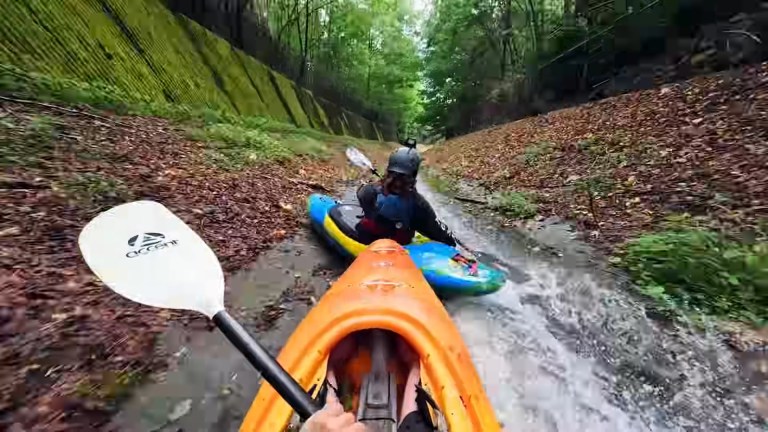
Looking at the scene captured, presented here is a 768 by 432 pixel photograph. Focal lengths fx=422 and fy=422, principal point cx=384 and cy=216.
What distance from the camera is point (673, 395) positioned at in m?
2.48

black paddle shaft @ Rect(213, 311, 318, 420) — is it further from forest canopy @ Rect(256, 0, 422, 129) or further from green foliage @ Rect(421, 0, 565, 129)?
forest canopy @ Rect(256, 0, 422, 129)

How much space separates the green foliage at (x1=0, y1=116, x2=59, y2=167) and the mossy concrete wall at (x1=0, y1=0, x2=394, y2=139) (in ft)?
4.43

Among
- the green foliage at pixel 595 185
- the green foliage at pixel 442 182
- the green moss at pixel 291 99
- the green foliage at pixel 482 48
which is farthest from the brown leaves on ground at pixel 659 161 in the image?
the green moss at pixel 291 99

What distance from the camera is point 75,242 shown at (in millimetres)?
2939

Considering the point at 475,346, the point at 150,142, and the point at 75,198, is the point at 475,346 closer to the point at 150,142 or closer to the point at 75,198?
the point at 75,198

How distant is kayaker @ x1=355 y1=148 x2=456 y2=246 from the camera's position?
3527mm

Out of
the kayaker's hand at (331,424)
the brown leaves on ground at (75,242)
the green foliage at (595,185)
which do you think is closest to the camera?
the kayaker's hand at (331,424)

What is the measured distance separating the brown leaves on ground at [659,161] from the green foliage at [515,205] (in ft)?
0.65

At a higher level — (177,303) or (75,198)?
(75,198)

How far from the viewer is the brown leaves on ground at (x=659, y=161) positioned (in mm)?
4188

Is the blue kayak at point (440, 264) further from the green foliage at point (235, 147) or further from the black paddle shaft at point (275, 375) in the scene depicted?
the green foliage at point (235, 147)

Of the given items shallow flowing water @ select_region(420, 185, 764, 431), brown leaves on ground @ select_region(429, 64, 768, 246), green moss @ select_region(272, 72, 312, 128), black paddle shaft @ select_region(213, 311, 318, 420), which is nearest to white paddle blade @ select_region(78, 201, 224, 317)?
black paddle shaft @ select_region(213, 311, 318, 420)

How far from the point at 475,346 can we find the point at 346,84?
29067 millimetres

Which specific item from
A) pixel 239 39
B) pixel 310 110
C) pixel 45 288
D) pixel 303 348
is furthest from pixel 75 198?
pixel 310 110
